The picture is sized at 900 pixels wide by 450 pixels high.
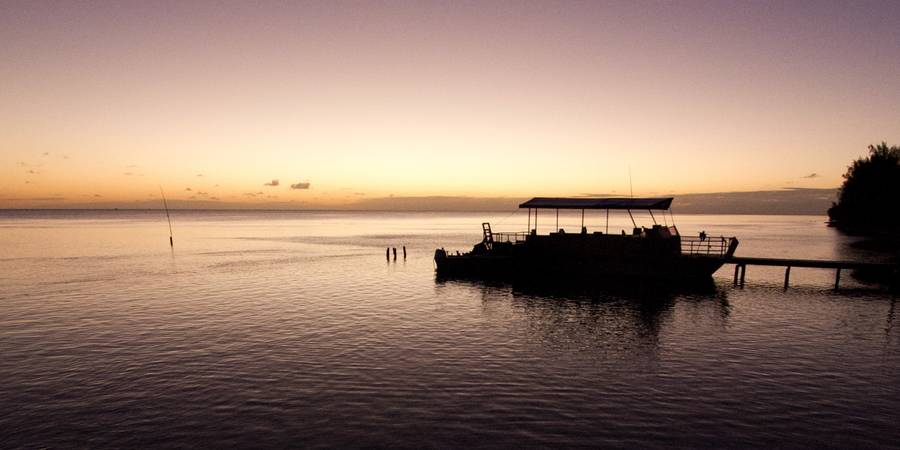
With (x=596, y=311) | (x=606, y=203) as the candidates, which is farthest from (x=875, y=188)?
(x=596, y=311)

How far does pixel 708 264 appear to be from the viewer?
4350cm

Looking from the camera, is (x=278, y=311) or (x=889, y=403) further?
(x=278, y=311)

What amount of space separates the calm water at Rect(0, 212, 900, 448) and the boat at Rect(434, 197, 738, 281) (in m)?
4.48

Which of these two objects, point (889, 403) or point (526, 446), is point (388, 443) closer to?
point (526, 446)

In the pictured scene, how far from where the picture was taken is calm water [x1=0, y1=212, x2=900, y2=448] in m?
14.8

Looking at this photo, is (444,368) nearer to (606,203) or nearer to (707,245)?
(606,203)

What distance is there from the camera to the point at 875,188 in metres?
115

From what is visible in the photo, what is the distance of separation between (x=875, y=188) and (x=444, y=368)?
14318 centimetres

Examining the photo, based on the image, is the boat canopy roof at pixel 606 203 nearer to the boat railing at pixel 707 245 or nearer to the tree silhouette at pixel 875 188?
the boat railing at pixel 707 245

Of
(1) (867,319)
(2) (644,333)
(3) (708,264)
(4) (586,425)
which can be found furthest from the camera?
(3) (708,264)

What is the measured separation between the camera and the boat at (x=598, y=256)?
43.3 m

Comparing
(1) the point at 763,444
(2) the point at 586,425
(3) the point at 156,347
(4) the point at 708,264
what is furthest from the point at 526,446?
(4) the point at 708,264

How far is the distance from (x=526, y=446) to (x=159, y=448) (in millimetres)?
10956

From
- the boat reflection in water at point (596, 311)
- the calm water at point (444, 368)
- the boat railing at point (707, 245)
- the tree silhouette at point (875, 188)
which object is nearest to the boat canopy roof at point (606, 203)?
the boat railing at point (707, 245)
